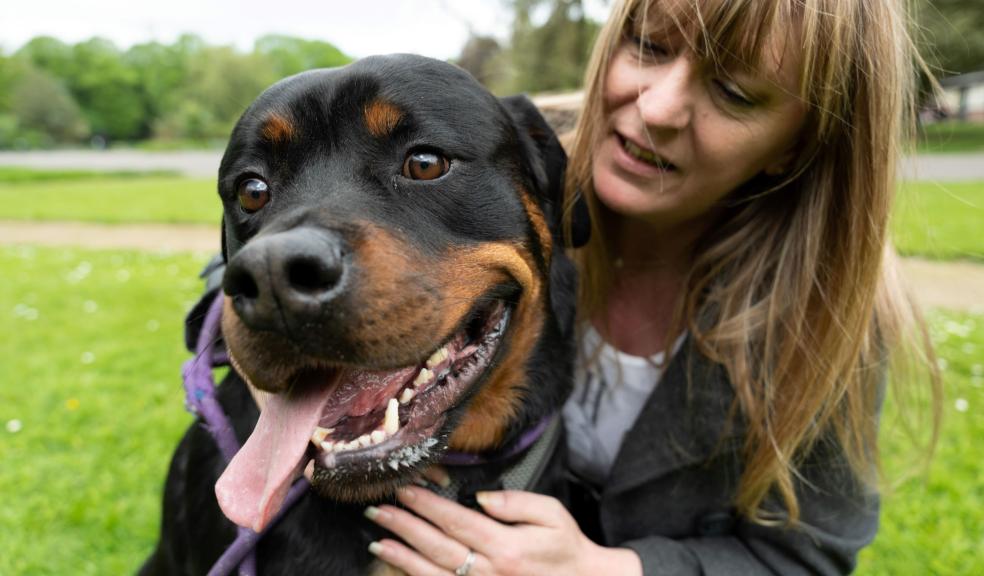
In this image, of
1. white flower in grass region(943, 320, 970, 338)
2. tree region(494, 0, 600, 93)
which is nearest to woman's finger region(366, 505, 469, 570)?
white flower in grass region(943, 320, 970, 338)

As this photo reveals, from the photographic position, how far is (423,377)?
5.17 ft

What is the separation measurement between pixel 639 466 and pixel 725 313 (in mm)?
603

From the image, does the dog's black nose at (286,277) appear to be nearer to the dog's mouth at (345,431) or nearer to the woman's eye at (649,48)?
the dog's mouth at (345,431)

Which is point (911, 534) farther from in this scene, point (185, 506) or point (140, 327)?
point (140, 327)

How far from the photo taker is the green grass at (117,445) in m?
2.99

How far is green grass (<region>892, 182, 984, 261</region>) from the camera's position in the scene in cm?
221

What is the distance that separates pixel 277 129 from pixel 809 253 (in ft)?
5.47

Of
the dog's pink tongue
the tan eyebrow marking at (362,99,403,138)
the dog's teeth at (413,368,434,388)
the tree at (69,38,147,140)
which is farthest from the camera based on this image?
the tree at (69,38,147,140)

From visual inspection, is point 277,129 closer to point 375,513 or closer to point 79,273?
point 375,513

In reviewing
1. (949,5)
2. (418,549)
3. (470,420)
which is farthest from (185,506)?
(949,5)

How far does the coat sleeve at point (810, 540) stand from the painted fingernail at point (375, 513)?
0.91m

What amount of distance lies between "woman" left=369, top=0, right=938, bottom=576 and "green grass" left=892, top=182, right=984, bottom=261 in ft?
0.78

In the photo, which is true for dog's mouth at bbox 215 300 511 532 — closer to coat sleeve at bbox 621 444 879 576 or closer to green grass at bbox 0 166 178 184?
coat sleeve at bbox 621 444 879 576

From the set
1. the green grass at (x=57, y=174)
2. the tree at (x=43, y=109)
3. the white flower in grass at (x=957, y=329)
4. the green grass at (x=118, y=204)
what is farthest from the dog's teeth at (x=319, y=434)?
the tree at (x=43, y=109)
